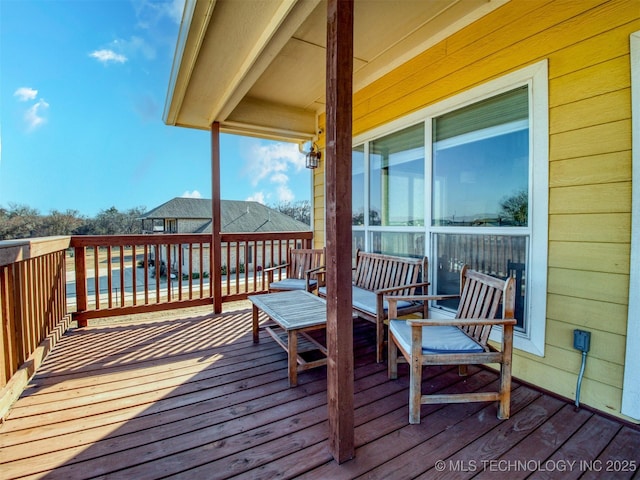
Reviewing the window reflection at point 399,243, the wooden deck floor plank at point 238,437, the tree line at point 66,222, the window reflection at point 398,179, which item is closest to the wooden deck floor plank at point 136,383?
the wooden deck floor plank at point 238,437

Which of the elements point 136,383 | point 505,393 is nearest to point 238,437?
point 136,383

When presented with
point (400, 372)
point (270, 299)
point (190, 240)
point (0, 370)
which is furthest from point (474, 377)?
point (190, 240)

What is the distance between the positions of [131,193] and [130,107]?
35.9ft

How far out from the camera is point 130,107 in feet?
115

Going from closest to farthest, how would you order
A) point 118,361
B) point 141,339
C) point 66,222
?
point 118,361
point 141,339
point 66,222

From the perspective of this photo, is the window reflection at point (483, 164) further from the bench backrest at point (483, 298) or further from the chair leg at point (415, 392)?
the chair leg at point (415, 392)

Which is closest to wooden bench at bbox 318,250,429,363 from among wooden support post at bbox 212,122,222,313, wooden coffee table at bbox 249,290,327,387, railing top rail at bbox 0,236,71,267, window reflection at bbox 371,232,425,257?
window reflection at bbox 371,232,425,257

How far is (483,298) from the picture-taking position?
6.81 ft

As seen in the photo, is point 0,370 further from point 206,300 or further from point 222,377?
point 206,300

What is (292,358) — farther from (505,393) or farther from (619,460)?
(619,460)

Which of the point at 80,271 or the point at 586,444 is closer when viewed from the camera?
the point at 586,444

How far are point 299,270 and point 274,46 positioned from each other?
105 inches

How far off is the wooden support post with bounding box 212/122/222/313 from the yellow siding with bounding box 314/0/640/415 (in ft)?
10.5

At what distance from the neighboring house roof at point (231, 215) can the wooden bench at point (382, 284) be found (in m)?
16.5
